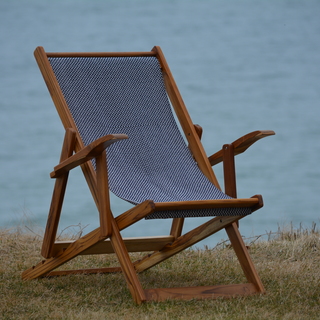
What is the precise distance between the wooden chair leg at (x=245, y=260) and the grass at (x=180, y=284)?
0.27 ft

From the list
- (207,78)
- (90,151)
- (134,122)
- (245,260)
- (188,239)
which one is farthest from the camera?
(207,78)

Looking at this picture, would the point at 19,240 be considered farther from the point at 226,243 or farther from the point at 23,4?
the point at 23,4

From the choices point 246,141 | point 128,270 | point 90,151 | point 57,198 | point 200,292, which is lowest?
point 200,292

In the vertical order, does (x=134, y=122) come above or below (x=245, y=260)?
above

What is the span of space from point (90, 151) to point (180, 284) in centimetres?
98

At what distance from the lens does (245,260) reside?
115 inches

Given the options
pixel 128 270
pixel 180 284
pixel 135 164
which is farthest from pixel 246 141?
pixel 128 270

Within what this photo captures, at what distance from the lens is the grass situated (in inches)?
98.4

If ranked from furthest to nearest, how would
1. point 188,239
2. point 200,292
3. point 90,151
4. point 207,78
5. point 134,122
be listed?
point 207,78
point 134,122
point 188,239
point 200,292
point 90,151

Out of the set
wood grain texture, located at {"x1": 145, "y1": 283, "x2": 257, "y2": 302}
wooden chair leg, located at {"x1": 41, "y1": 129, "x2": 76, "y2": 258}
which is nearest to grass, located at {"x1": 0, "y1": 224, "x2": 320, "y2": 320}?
wood grain texture, located at {"x1": 145, "y1": 283, "x2": 257, "y2": 302}

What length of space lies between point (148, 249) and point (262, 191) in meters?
9.83

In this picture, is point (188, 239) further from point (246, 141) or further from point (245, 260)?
point (246, 141)

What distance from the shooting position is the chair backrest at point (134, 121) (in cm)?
301

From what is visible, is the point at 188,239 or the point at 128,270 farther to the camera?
the point at 188,239
